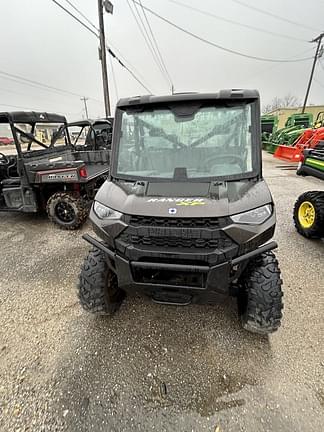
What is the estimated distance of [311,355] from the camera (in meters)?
1.98

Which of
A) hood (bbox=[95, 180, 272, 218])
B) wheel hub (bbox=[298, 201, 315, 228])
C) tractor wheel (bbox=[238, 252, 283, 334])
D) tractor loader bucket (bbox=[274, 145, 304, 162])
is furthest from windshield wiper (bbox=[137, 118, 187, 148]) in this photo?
tractor loader bucket (bbox=[274, 145, 304, 162])

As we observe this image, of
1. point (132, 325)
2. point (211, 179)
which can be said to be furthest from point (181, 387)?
point (211, 179)

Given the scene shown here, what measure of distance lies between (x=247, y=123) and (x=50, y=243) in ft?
11.7

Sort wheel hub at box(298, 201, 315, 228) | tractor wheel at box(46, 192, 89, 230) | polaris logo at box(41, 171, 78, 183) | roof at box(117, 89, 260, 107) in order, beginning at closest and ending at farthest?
roof at box(117, 89, 260, 107)
wheel hub at box(298, 201, 315, 228)
polaris logo at box(41, 171, 78, 183)
tractor wheel at box(46, 192, 89, 230)

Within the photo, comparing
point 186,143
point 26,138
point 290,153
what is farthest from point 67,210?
point 290,153

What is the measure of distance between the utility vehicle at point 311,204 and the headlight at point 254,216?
2222 mm

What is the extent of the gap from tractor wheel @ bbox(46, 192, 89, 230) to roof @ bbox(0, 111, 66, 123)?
1527 millimetres

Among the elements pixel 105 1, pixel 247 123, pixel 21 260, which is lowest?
pixel 21 260

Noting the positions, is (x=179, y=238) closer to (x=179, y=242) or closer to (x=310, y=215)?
(x=179, y=242)

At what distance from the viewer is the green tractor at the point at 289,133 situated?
1283 cm

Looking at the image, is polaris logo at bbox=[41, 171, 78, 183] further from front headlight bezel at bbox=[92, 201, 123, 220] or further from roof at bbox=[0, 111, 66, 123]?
front headlight bezel at bbox=[92, 201, 123, 220]

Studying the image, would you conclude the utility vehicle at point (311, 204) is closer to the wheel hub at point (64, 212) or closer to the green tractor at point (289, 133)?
the wheel hub at point (64, 212)

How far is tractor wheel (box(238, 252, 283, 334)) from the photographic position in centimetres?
185

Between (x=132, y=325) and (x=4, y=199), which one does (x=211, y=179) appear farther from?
(x=4, y=199)
